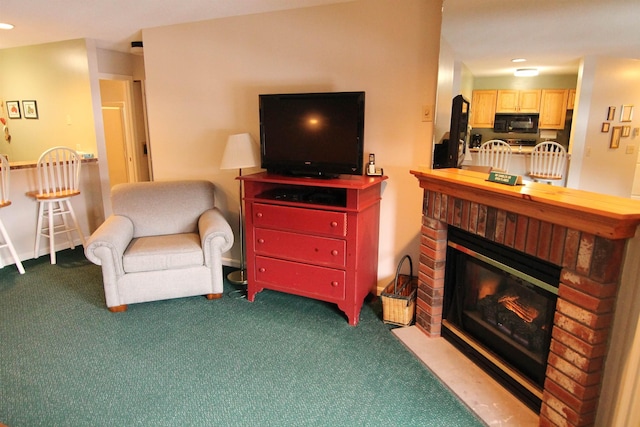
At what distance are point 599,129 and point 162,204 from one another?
9.98 ft

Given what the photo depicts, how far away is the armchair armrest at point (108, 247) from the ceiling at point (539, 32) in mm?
2622

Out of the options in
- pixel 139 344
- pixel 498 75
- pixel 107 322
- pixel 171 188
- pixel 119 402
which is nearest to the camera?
pixel 119 402

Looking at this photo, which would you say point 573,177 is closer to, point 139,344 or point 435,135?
point 435,135

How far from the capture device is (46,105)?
15.2ft

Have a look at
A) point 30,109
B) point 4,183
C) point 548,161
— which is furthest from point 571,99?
point 30,109

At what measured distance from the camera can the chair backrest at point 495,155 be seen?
2.07 meters

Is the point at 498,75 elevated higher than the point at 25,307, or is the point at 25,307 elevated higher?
the point at 498,75

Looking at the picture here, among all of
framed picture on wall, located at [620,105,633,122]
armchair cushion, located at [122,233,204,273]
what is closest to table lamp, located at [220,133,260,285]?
armchair cushion, located at [122,233,204,273]

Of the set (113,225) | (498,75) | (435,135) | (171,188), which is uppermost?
(498,75)

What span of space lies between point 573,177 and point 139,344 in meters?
2.59

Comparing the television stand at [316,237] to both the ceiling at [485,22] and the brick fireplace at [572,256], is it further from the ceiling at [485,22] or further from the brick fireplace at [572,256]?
the ceiling at [485,22]

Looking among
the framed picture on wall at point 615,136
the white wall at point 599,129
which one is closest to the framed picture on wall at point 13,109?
the white wall at point 599,129

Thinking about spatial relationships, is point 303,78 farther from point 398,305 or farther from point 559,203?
point 559,203

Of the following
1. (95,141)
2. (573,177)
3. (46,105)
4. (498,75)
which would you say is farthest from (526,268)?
(46,105)
